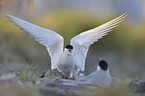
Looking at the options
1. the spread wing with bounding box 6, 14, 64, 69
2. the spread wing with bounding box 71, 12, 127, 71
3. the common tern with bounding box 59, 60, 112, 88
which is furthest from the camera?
the spread wing with bounding box 71, 12, 127, 71

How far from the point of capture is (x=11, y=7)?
808 cm

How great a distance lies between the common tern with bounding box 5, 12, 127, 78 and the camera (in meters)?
3.55

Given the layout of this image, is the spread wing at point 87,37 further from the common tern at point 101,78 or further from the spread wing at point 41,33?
the common tern at point 101,78

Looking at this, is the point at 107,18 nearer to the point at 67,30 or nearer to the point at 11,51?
the point at 67,30

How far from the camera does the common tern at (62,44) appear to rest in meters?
3.55

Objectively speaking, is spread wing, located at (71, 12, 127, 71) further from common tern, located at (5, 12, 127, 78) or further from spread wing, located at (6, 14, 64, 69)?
spread wing, located at (6, 14, 64, 69)

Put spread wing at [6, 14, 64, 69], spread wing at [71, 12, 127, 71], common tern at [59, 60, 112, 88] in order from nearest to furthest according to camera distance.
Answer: common tern at [59, 60, 112, 88], spread wing at [6, 14, 64, 69], spread wing at [71, 12, 127, 71]

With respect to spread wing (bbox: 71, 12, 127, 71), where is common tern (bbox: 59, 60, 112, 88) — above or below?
below

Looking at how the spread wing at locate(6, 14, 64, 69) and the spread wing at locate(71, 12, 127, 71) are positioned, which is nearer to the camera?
the spread wing at locate(6, 14, 64, 69)

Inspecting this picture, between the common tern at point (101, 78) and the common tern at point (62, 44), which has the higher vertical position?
the common tern at point (62, 44)

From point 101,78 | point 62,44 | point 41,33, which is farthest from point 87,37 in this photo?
point 101,78

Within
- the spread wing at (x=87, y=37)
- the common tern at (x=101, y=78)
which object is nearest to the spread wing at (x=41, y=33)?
the spread wing at (x=87, y=37)

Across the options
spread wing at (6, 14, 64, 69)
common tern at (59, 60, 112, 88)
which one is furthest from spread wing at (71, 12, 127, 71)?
common tern at (59, 60, 112, 88)

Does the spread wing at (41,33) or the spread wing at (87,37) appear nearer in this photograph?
the spread wing at (41,33)
